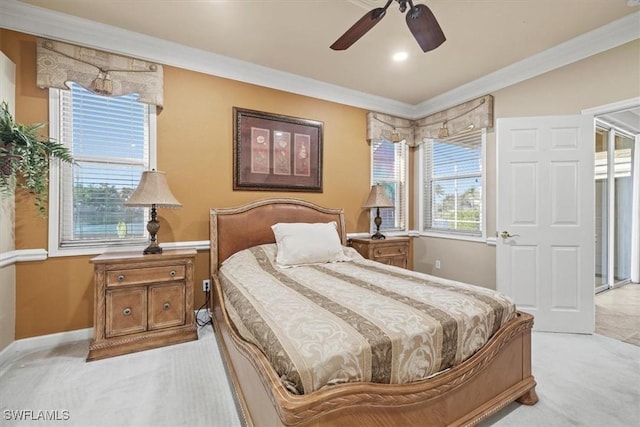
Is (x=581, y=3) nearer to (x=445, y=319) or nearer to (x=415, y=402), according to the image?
(x=445, y=319)

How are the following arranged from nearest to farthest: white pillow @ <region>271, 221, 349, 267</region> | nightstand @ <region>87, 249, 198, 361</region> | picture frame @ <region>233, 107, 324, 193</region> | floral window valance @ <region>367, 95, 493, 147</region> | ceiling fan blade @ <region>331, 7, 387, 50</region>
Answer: ceiling fan blade @ <region>331, 7, 387, 50</region> < nightstand @ <region>87, 249, 198, 361</region> < white pillow @ <region>271, 221, 349, 267</region> < picture frame @ <region>233, 107, 324, 193</region> < floral window valance @ <region>367, 95, 493, 147</region>

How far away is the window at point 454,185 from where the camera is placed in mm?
3707

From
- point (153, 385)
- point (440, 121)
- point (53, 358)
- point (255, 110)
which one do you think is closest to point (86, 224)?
point (53, 358)

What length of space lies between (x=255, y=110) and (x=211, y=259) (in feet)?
→ 5.70

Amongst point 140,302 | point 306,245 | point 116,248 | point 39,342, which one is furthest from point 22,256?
point 306,245

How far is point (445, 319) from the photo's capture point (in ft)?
4.55

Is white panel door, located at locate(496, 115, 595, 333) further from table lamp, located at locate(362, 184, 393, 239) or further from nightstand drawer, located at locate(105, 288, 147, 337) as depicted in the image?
nightstand drawer, located at locate(105, 288, 147, 337)

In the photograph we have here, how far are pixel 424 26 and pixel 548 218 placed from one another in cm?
236

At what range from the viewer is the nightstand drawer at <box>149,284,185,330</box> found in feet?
7.77

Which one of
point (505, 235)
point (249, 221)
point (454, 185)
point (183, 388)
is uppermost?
point (454, 185)

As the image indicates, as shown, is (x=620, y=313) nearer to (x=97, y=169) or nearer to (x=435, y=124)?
(x=435, y=124)

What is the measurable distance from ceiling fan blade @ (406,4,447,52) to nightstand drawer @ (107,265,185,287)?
253cm

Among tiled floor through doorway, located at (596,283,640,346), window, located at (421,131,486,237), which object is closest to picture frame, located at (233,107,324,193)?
window, located at (421,131,486,237)

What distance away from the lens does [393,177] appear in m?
4.34
